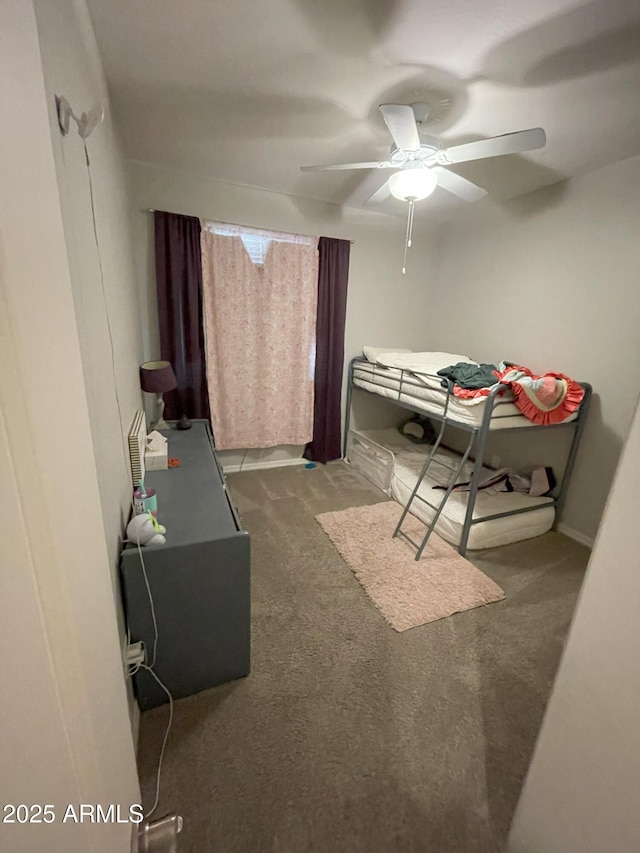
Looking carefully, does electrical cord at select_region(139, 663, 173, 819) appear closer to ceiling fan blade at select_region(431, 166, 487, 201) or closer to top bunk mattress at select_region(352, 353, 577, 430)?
top bunk mattress at select_region(352, 353, 577, 430)

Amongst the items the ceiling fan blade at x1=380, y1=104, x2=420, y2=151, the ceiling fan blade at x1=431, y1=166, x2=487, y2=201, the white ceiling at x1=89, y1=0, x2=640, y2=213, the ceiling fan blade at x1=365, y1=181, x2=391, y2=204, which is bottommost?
the ceiling fan blade at x1=365, y1=181, x2=391, y2=204

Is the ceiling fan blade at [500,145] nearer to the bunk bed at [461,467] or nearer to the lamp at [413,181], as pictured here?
the lamp at [413,181]

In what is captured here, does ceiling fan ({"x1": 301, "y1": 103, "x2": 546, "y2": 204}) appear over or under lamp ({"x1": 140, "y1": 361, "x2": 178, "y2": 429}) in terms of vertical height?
over

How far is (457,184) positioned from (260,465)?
2.75 meters

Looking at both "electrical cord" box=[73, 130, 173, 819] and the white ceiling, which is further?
the white ceiling

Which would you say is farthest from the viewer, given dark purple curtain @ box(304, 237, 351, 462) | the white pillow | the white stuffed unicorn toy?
the white pillow

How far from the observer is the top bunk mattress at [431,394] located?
6.84ft

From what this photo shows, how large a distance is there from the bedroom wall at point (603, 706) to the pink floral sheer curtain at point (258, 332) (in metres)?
2.77

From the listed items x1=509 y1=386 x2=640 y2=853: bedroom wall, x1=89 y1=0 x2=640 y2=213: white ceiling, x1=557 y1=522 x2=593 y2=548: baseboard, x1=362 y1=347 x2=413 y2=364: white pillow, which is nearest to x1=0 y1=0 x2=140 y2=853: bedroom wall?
x1=509 y1=386 x2=640 y2=853: bedroom wall

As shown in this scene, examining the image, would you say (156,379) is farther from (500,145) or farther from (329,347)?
(500,145)

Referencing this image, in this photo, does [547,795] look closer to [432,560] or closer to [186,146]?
[432,560]

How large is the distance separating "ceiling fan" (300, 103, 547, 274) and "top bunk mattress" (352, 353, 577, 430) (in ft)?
3.77

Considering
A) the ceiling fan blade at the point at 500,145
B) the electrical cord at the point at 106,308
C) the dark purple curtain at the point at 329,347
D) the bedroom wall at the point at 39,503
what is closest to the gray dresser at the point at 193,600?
the electrical cord at the point at 106,308

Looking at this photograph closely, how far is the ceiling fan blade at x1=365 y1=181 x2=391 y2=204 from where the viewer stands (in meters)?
1.99
